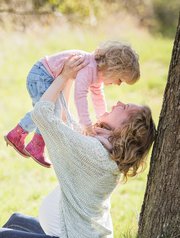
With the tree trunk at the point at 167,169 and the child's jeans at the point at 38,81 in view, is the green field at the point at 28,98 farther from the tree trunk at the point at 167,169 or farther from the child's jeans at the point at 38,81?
the tree trunk at the point at 167,169

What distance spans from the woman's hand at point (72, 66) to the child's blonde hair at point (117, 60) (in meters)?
0.10

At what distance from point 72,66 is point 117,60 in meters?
0.25

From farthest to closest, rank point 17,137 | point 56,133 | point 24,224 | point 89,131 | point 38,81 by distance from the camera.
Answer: point 17,137, point 24,224, point 38,81, point 89,131, point 56,133

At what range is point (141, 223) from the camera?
3.76m

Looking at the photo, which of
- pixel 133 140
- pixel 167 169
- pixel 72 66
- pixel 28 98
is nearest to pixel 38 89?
pixel 72 66

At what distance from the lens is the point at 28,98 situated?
8.88 metres

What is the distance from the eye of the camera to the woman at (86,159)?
3.53 m

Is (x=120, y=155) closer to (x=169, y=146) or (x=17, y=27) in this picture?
(x=169, y=146)

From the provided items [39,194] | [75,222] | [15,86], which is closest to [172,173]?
[75,222]

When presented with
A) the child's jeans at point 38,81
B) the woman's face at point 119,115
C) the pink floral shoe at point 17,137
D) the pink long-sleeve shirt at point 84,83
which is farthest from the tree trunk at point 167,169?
the pink floral shoe at point 17,137

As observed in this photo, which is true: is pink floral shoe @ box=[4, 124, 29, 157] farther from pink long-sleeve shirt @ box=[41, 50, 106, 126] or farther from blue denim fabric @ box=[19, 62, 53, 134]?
pink long-sleeve shirt @ box=[41, 50, 106, 126]

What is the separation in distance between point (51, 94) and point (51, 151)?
30 cm

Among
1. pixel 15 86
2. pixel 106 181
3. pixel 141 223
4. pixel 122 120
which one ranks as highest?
pixel 122 120

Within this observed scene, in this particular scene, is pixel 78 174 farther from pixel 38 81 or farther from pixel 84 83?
pixel 38 81
